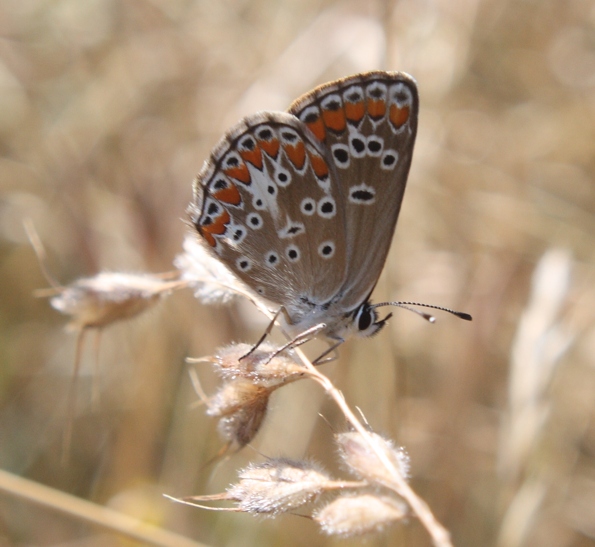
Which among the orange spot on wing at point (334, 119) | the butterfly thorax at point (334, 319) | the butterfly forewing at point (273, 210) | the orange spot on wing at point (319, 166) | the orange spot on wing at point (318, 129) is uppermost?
the orange spot on wing at point (334, 119)

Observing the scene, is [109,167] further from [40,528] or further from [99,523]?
[99,523]

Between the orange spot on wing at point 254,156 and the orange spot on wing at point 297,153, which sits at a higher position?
the orange spot on wing at point 297,153

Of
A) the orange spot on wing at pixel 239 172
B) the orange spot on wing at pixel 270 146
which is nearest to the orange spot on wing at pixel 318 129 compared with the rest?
the orange spot on wing at pixel 270 146

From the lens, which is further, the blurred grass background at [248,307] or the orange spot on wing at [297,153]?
the blurred grass background at [248,307]

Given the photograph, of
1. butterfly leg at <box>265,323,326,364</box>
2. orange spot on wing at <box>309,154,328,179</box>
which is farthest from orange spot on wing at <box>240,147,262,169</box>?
butterfly leg at <box>265,323,326,364</box>

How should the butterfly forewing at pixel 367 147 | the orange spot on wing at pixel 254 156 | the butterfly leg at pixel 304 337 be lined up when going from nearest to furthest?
the butterfly leg at pixel 304 337
the butterfly forewing at pixel 367 147
the orange spot on wing at pixel 254 156

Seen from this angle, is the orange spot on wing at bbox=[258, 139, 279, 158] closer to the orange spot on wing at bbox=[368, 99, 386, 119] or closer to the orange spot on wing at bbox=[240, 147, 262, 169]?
the orange spot on wing at bbox=[240, 147, 262, 169]

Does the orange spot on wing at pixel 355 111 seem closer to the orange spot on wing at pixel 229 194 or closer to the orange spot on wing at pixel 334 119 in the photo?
the orange spot on wing at pixel 334 119
